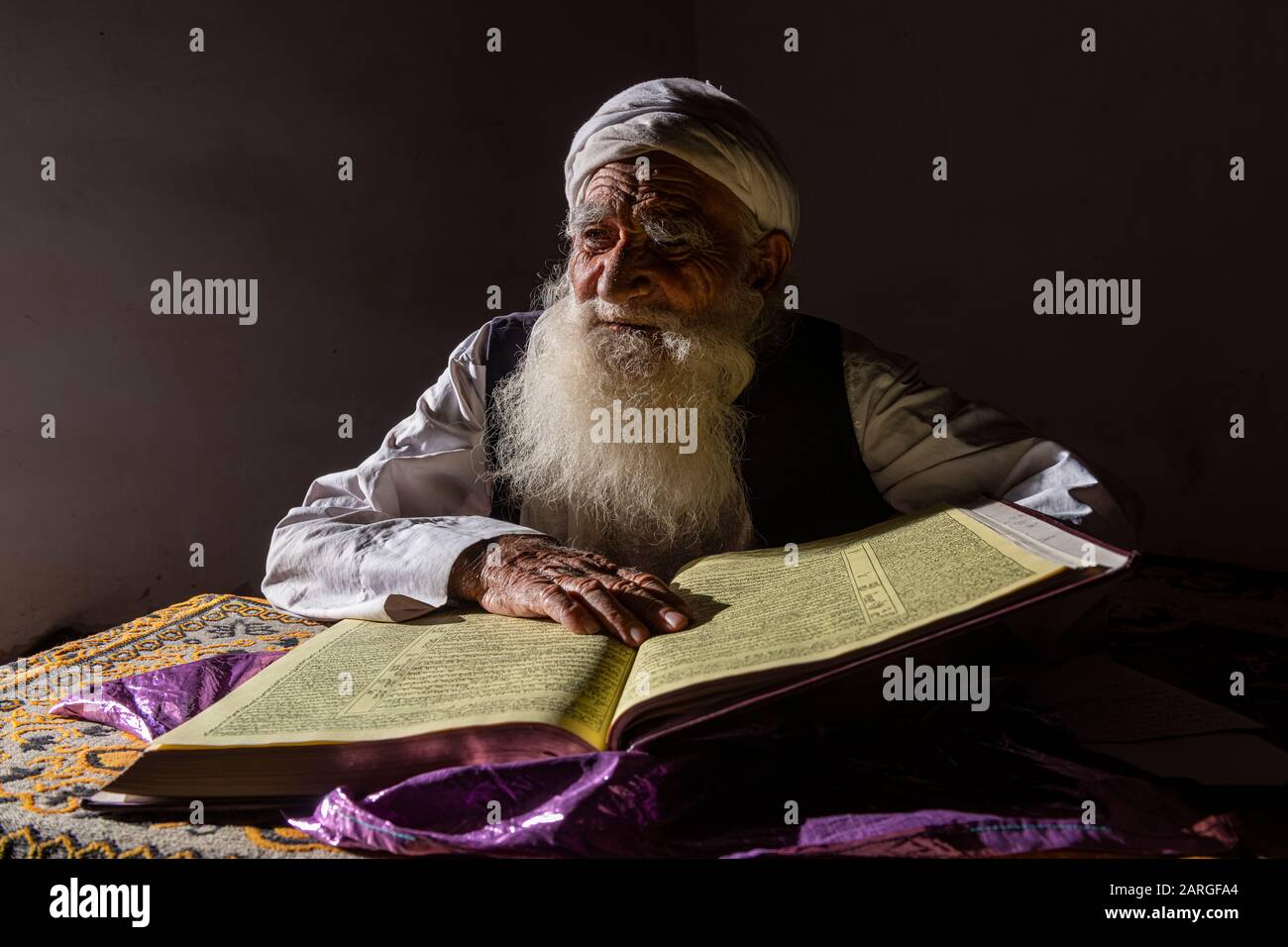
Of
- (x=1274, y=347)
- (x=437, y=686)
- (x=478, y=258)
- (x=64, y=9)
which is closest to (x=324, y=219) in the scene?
(x=478, y=258)

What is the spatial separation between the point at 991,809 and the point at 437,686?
612mm

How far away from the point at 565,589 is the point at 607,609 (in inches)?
4.0

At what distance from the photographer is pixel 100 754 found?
1.30m

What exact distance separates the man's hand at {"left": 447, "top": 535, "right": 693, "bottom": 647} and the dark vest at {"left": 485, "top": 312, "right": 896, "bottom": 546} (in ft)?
1.77

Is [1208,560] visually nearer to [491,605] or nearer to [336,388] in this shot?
[491,605]

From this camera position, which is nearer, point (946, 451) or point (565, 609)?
point (565, 609)

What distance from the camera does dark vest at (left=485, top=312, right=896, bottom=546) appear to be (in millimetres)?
1938

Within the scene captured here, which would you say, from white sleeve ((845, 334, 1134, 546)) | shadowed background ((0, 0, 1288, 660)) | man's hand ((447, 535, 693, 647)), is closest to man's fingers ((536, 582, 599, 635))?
man's hand ((447, 535, 693, 647))

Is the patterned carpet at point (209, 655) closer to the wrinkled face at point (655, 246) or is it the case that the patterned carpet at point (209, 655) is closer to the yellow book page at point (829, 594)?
the yellow book page at point (829, 594)

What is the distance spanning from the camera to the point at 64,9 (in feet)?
9.68
